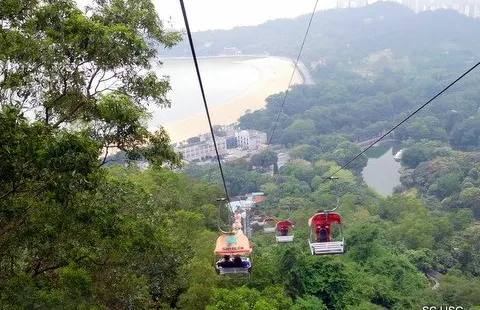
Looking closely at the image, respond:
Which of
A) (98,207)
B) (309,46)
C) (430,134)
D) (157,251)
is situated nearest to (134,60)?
(98,207)

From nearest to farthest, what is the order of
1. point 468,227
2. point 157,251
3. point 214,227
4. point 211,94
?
point 157,251 < point 214,227 < point 468,227 < point 211,94

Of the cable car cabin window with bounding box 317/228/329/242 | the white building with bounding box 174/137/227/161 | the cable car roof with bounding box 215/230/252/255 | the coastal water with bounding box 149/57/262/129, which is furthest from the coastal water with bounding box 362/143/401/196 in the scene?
the cable car roof with bounding box 215/230/252/255

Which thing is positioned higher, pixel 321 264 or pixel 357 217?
pixel 321 264

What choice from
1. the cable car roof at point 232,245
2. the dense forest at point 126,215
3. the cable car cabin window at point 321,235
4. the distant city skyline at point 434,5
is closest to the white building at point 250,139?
the dense forest at point 126,215

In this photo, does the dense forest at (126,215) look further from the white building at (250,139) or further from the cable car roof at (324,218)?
the white building at (250,139)

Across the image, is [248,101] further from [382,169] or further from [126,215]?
[126,215]

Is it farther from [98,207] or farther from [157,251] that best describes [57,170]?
[157,251]
